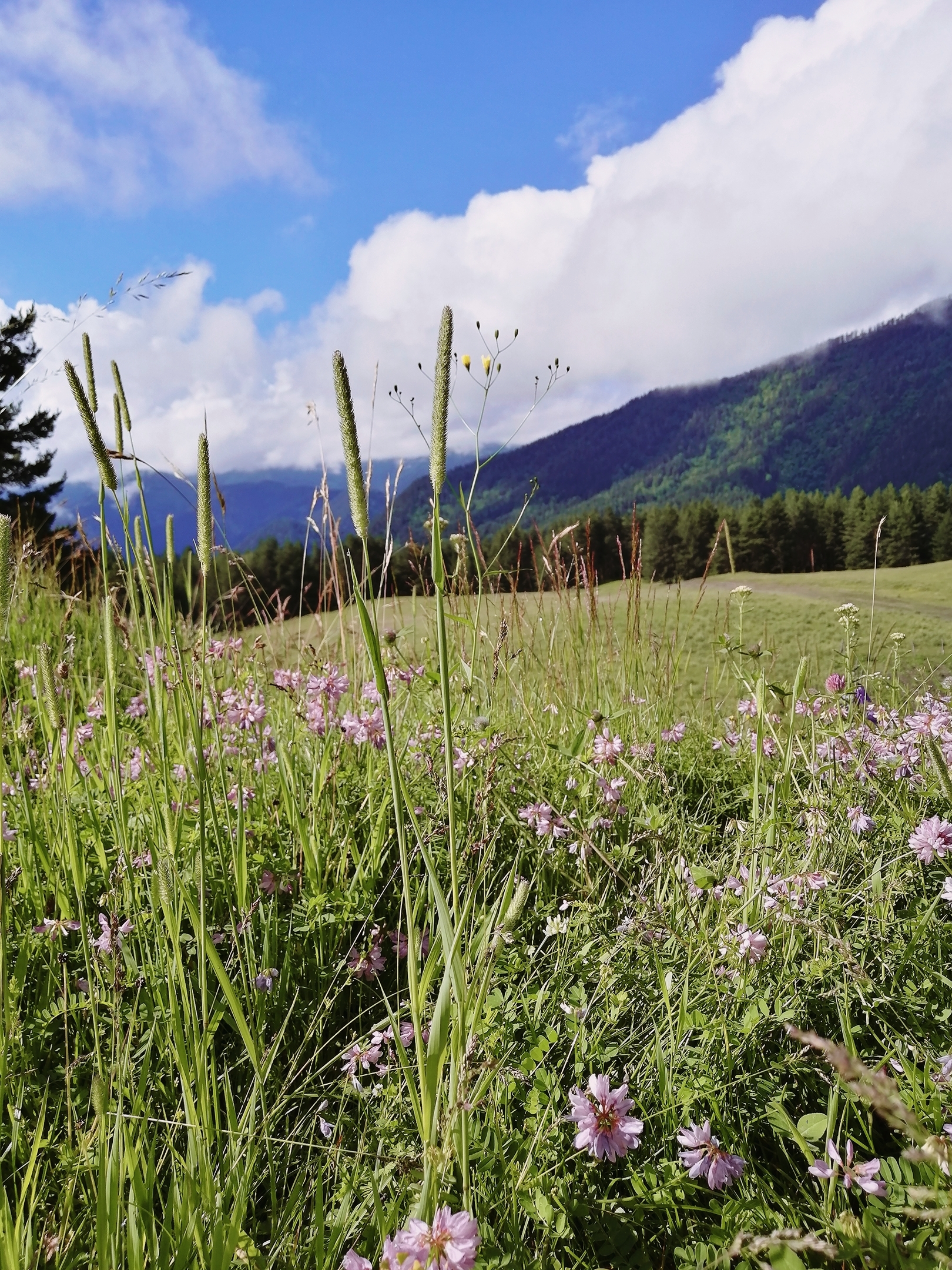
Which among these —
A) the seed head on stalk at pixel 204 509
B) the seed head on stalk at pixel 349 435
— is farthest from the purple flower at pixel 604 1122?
the seed head on stalk at pixel 204 509

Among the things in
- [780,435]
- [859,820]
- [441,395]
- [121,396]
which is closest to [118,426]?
[121,396]

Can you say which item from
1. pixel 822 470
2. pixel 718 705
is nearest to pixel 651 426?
pixel 822 470

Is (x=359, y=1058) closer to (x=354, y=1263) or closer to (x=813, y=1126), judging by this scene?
(x=354, y=1263)

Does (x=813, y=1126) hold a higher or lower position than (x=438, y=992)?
lower

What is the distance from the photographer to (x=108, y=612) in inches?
45.2

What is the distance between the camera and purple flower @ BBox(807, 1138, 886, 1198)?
980mm

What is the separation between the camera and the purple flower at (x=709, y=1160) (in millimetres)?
1009

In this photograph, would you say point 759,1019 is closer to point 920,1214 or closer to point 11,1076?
point 920,1214

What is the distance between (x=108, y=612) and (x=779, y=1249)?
3.90 ft

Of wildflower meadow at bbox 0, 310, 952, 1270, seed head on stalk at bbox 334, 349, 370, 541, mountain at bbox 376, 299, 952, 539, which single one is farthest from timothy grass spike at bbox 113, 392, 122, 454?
mountain at bbox 376, 299, 952, 539

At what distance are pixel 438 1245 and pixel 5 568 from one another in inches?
34.9

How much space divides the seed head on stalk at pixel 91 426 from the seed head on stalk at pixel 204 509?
128 mm

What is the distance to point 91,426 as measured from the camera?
1101mm

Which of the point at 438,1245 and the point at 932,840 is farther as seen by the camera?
the point at 932,840
